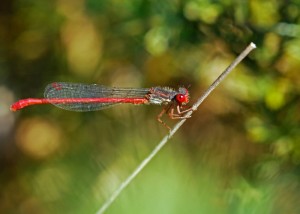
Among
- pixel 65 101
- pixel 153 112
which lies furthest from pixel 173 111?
pixel 65 101

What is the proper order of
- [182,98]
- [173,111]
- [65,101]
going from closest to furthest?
[173,111] < [182,98] < [65,101]

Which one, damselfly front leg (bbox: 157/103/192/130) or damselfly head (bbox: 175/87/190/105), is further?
damselfly head (bbox: 175/87/190/105)

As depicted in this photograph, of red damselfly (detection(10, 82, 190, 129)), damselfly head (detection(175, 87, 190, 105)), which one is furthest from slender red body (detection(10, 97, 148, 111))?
damselfly head (detection(175, 87, 190, 105))

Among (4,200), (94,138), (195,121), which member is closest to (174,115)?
(94,138)

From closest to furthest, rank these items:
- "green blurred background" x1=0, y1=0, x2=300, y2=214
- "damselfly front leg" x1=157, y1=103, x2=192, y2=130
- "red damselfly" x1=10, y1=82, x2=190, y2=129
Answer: "green blurred background" x1=0, y1=0, x2=300, y2=214 < "damselfly front leg" x1=157, y1=103, x2=192, y2=130 < "red damselfly" x1=10, y1=82, x2=190, y2=129

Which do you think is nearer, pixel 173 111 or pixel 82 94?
pixel 173 111

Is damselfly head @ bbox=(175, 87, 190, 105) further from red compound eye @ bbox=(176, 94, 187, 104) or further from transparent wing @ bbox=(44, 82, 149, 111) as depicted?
transparent wing @ bbox=(44, 82, 149, 111)

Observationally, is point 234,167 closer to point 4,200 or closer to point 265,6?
point 265,6

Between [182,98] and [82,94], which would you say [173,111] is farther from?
[82,94]
